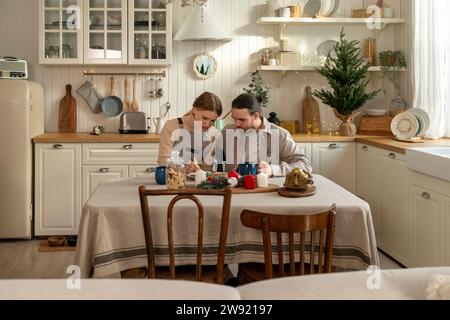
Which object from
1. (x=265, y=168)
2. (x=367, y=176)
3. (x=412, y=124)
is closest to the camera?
(x=265, y=168)

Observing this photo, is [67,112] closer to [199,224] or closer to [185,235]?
[185,235]

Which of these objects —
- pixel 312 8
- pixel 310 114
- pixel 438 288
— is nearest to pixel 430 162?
pixel 310 114

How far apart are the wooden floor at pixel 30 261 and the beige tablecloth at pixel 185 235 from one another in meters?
1.71

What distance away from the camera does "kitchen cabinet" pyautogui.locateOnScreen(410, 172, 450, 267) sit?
3.57 metres

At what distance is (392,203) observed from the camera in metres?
4.49

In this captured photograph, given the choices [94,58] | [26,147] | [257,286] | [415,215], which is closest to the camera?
[257,286]

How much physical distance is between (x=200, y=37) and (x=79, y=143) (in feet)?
4.46

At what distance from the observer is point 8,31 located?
5.66 m

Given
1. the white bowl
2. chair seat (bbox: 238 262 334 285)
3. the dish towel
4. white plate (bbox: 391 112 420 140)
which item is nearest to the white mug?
the white bowl

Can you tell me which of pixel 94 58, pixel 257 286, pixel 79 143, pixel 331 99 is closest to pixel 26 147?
pixel 79 143

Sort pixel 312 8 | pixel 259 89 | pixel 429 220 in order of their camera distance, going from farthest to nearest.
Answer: pixel 312 8 < pixel 259 89 < pixel 429 220

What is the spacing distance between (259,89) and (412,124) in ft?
4.75

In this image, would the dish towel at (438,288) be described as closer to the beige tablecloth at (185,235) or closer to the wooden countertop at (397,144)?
the beige tablecloth at (185,235)
